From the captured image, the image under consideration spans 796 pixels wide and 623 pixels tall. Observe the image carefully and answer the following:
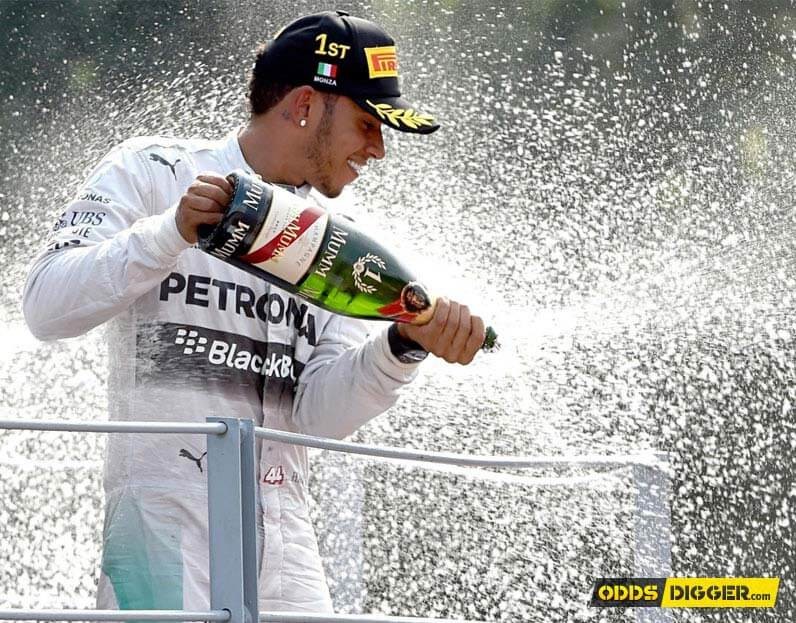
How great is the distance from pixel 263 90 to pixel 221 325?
0.43 m

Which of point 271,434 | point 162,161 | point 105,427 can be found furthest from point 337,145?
point 105,427

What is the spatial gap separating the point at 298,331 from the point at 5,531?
1.94 m

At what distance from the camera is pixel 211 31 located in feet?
16.6

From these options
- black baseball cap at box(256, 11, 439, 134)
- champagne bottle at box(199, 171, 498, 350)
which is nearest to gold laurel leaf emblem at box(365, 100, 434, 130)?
black baseball cap at box(256, 11, 439, 134)

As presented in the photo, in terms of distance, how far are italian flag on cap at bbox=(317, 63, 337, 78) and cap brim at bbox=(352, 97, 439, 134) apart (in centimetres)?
5

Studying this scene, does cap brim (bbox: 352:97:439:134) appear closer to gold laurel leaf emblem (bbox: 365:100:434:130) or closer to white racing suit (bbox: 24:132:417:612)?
gold laurel leaf emblem (bbox: 365:100:434:130)

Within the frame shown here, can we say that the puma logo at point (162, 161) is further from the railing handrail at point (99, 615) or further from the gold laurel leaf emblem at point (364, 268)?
the railing handrail at point (99, 615)

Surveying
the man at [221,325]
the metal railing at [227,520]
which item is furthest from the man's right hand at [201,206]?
the metal railing at [227,520]

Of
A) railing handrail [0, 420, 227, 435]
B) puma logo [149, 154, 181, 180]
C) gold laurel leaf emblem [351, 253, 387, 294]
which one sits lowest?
railing handrail [0, 420, 227, 435]

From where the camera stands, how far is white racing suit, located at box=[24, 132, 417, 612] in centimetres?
193

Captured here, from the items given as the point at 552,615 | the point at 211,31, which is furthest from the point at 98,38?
the point at 552,615

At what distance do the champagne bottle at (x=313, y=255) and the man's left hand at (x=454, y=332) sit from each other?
0.05 ft

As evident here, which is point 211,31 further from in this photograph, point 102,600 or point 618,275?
point 102,600

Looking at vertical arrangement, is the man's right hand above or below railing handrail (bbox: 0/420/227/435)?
above
